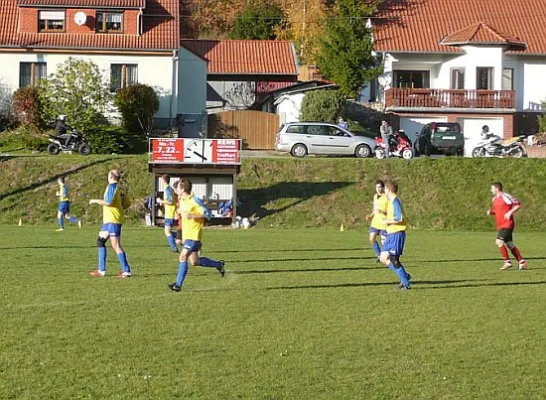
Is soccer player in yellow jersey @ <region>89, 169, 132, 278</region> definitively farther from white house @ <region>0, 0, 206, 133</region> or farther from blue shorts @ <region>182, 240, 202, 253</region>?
white house @ <region>0, 0, 206, 133</region>

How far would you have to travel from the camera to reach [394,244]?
56.0ft

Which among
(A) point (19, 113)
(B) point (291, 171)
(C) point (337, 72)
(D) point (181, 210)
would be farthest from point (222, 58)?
(D) point (181, 210)

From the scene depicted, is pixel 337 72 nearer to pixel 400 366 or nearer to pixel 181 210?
pixel 181 210

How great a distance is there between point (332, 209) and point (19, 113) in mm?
18155

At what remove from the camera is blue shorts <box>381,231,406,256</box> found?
55.8ft

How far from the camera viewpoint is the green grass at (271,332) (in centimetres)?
1058

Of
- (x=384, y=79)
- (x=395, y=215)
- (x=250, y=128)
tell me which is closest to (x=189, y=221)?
(x=395, y=215)

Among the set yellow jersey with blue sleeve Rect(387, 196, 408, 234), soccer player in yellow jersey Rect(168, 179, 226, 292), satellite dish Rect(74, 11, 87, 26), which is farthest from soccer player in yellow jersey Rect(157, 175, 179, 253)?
satellite dish Rect(74, 11, 87, 26)

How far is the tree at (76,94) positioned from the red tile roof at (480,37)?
19984 millimetres

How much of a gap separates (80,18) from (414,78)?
19.2 meters

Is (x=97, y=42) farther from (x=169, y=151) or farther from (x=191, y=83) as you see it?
(x=169, y=151)

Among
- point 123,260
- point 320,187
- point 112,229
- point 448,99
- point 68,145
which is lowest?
point 123,260

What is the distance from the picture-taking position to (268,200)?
4041cm

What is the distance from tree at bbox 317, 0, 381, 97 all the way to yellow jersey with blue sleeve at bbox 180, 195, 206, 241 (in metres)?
42.7
